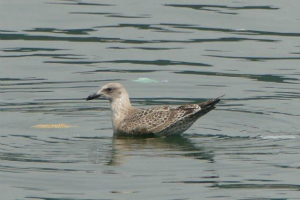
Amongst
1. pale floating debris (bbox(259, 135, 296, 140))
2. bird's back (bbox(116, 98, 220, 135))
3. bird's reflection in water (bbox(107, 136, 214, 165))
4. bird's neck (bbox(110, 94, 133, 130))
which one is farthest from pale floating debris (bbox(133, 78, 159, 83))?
pale floating debris (bbox(259, 135, 296, 140))

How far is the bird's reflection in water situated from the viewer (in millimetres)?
14633

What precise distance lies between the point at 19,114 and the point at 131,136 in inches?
73.7

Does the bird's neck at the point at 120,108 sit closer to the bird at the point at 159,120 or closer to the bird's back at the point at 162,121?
the bird at the point at 159,120

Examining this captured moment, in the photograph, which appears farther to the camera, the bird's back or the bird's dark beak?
the bird's dark beak

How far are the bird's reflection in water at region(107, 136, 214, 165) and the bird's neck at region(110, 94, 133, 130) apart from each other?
413 millimetres

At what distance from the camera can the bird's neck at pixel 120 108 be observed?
16500 millimetres

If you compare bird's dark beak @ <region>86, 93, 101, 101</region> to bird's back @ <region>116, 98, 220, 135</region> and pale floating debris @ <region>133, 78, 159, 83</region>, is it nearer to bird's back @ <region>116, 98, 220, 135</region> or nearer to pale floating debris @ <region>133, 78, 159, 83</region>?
bird's back @ <region>116, 98, 220, 135</region>

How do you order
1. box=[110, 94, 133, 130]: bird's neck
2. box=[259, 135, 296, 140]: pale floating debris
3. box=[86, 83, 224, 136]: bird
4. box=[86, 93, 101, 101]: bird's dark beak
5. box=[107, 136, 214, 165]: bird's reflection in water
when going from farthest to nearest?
box=[86, 93, 101, 101]: bird's dark beak → box=[110, 94, 133, 130]: bird's neck → box=[86, 83, 224, 136]: bird → box=[259, 135, 296, 140]: pale floating debris → box=[107, 136, 214, 165]: bird's reflection in water

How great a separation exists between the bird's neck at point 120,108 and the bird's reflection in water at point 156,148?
413mm

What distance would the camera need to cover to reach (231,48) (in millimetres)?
22203

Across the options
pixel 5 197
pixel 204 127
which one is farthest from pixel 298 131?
pixel 5 197

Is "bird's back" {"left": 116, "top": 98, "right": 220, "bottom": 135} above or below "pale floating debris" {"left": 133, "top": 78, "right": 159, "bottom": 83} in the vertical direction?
below

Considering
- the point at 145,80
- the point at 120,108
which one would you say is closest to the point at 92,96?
the point at 120,108

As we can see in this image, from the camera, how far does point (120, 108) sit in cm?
1673
